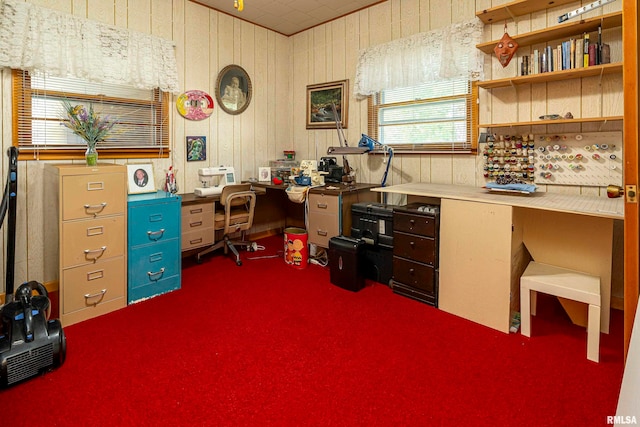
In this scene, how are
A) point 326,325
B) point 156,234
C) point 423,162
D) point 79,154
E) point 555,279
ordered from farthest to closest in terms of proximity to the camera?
point 423,162 < point 79,154 < point 156,234 < point 326,325 < point 555,279

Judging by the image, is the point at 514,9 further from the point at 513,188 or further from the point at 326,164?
the point at 326,164

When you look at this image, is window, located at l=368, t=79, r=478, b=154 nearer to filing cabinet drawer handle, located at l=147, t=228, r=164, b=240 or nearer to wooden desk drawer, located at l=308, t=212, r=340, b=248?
wooden desk drawer, located at l=308, t=212, r=340, b=248

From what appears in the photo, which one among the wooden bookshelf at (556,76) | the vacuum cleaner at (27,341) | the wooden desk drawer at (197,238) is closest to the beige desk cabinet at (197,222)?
the wooden desk drawer at (197,238)

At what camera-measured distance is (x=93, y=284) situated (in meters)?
2.52

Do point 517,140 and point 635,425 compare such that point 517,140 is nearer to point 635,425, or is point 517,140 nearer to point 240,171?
point 635,425

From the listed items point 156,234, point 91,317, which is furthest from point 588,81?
point 91,317

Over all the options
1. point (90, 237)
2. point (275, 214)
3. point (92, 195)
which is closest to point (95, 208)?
point (92, 195)

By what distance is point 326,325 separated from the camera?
95.4 inches

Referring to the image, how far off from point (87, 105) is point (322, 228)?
2319 millimetres

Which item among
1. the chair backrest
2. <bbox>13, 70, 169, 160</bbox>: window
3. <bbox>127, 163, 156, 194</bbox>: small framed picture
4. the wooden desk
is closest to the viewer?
<bbox>13, 70, 169, 160</bbox>: window

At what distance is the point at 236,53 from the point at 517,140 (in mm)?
3125

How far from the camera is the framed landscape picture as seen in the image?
165 inches

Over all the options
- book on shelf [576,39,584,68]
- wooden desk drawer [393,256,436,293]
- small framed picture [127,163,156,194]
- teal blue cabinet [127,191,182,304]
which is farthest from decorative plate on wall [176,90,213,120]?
book on shelf [576,39,584,68]

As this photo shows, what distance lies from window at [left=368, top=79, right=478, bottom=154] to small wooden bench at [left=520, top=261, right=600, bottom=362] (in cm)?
132
